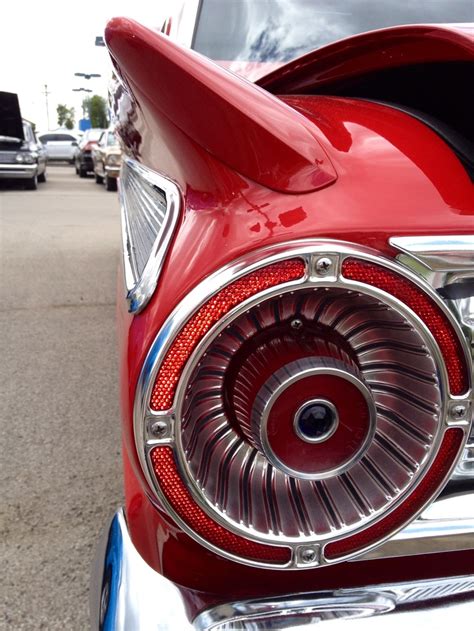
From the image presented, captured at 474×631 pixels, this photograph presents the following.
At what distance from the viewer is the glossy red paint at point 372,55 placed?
94cm

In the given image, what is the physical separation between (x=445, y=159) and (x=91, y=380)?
2.64 m

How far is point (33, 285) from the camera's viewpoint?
17.2 ft

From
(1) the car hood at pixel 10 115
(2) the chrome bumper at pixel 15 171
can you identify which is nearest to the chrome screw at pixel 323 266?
(1) the car hood at pixel 10 115

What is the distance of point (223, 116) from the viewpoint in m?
0.81

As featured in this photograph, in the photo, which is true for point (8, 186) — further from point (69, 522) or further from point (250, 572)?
point (250, 572)

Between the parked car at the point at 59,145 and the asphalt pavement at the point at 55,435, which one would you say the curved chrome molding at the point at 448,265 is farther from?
the parked car at the point at 59,145

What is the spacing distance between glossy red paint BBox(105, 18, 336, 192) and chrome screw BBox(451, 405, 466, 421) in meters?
0.37

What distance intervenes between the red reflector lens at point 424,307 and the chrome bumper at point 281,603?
249 millimetres

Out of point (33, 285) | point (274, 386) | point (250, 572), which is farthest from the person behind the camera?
point (33, 285)

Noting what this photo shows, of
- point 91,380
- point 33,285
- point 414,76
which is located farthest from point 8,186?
point 414,76

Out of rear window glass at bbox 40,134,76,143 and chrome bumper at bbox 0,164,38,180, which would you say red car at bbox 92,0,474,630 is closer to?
chrome bumper at bbox 0,164,38,180

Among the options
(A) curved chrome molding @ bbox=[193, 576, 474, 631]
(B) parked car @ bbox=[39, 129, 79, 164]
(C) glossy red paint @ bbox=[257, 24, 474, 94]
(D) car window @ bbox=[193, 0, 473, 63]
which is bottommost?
(B) parked car @ bbox=[39, 129, 79, 164]

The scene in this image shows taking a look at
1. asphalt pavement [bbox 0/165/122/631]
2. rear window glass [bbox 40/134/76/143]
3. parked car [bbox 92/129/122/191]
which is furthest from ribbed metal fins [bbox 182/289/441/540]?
rear window glass [bbox 40/134/76/143]

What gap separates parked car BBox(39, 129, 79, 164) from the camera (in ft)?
90.7
